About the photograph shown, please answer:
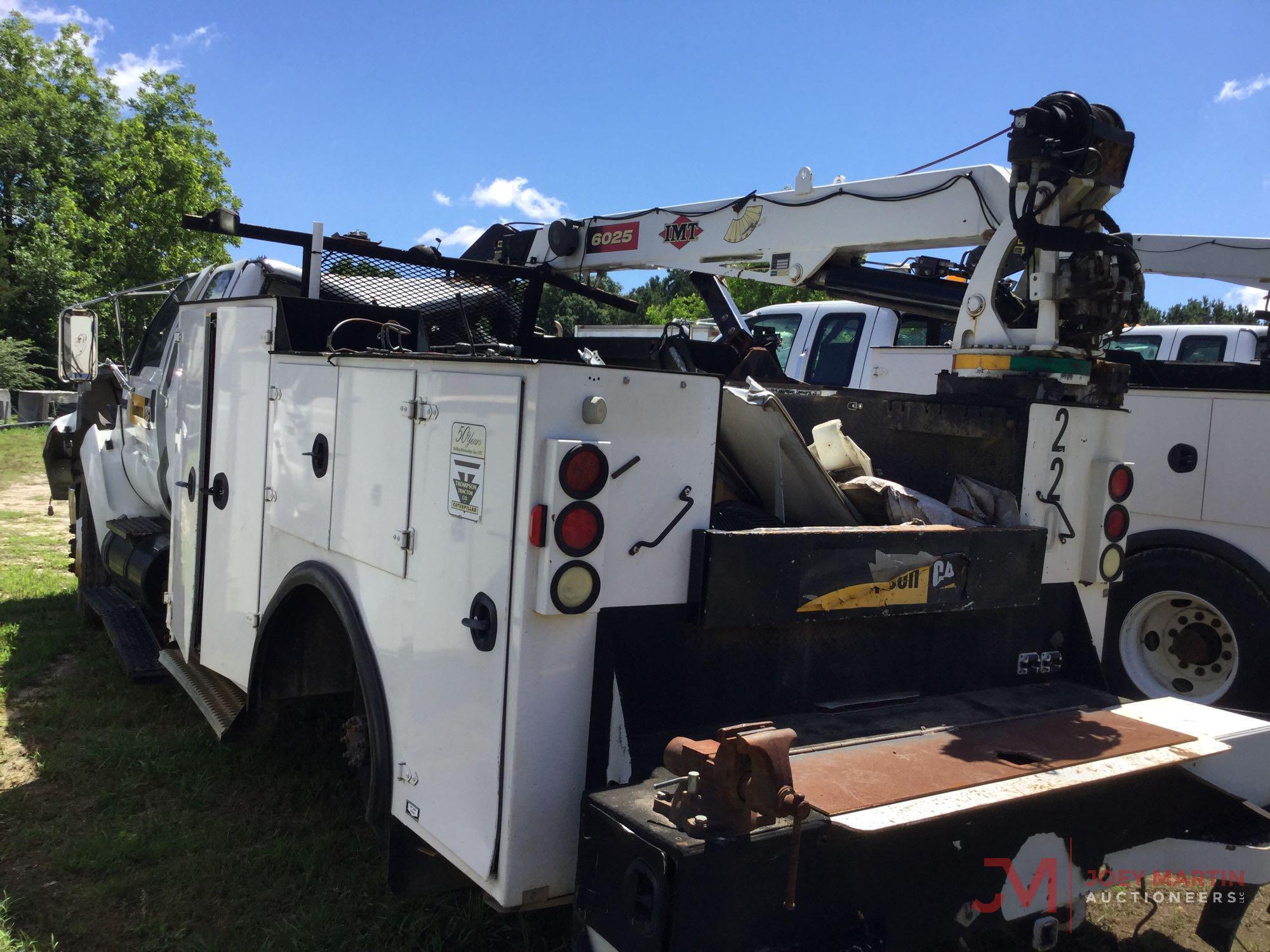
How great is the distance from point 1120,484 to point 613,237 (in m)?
3.44

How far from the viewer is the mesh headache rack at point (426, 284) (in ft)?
14.5

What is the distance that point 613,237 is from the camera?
6.04 m

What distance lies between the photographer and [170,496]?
5.20 m

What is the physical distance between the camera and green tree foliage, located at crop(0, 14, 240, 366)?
2420 centimetres

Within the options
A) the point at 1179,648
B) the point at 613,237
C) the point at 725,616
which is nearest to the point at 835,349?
Result: the point at 613,237

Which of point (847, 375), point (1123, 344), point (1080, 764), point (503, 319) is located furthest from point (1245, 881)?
point (1123, 344)

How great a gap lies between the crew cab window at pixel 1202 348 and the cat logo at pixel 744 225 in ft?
16.4

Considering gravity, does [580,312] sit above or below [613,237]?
above

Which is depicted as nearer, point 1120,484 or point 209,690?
point 1120,484

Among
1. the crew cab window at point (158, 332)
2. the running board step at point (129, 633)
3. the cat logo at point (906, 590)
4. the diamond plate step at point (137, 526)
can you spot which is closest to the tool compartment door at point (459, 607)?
the cat logo at point (906, 590)

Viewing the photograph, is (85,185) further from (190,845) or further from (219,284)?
(190,845)

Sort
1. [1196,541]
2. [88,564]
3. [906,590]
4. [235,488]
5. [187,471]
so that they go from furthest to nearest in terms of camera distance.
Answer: [88,564]
[1196,541]
[187,471]
[235,488]
[906,590]

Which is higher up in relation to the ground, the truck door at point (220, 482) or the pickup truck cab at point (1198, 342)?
the pickup truck cab at point (1198, 342)

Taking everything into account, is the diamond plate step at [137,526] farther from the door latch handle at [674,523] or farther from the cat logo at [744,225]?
the door latch handle at [674,523]
